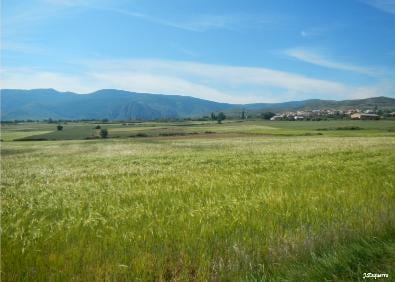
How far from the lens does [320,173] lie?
17.0 meters

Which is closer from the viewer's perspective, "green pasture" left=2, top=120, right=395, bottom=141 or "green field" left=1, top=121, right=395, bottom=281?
"green field" left=1, top=121, right=395, bottom=281

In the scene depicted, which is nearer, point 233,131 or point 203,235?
point 203,235

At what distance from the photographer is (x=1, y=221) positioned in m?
8.96

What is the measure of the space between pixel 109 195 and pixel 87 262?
19.9 ft

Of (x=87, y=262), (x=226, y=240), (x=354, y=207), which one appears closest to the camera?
(x=87, y=262)

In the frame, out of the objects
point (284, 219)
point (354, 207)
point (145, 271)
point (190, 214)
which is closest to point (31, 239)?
point (145, 271)

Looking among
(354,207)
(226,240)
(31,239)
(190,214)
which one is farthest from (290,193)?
(31,239)

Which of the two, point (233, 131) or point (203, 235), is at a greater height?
point (203, 235)

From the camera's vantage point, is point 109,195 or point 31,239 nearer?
point 31,239

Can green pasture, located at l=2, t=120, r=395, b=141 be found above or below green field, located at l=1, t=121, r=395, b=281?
below

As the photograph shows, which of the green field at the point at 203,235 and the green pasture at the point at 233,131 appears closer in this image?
the green field at the point at 203,235

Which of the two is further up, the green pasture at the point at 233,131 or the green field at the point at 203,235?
the green field at the point at 203,235

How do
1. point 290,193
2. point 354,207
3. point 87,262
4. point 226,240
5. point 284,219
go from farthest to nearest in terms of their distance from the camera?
point 290,193 → point 354,207 → point 284,219 → point 226,240 → point 87,262

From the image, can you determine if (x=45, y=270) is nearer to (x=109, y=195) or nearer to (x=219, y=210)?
(x=219, y=210)
